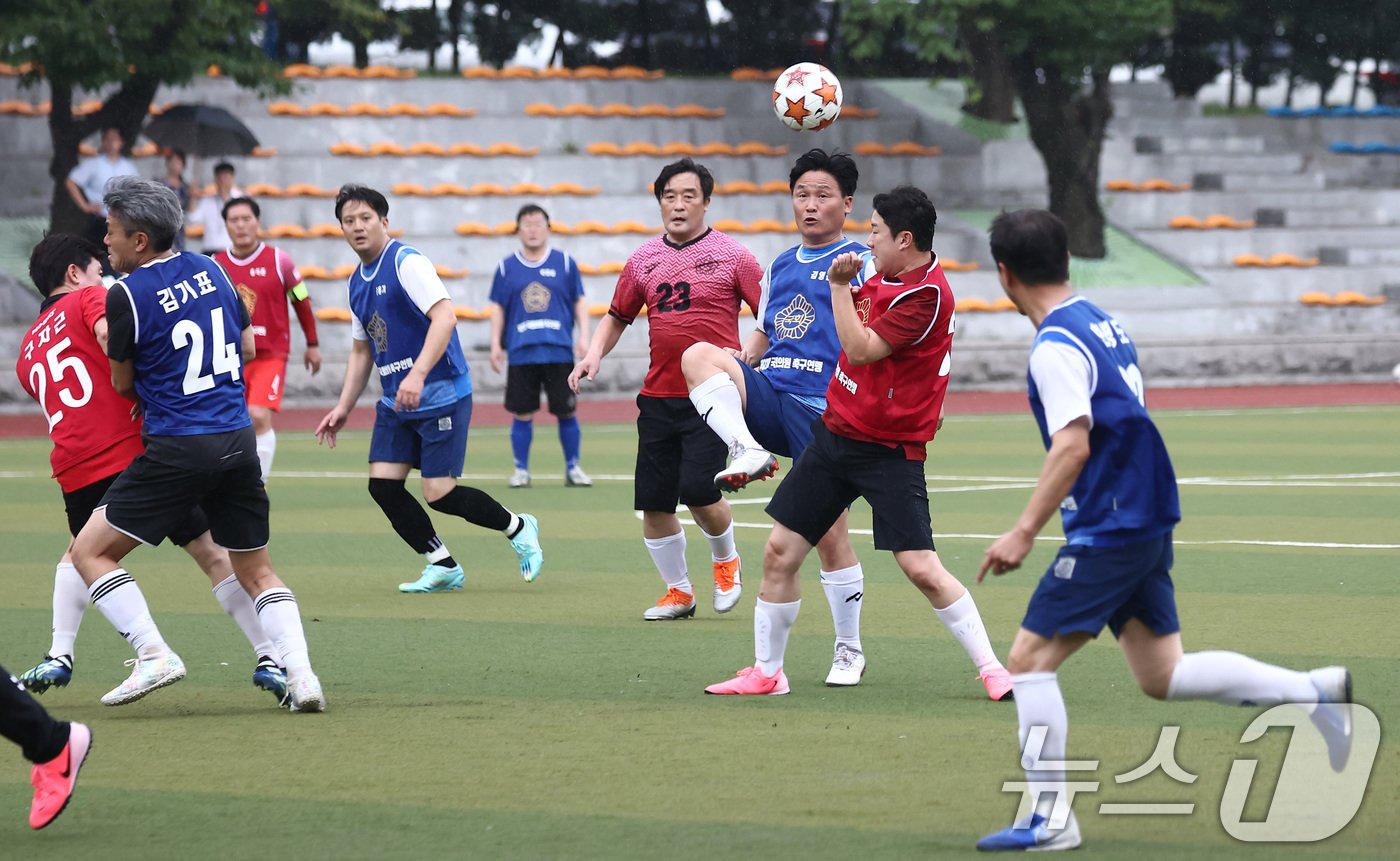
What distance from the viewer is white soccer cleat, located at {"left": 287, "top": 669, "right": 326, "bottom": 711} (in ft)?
23.4

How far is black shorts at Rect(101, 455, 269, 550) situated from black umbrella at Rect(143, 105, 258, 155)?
19271 millimetres

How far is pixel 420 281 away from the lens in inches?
375

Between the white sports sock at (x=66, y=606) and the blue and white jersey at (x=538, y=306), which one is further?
the blue and white jersey at (x=538, y=306)

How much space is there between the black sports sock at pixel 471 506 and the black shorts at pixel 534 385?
5580 millimetres

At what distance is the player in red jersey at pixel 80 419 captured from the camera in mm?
7340

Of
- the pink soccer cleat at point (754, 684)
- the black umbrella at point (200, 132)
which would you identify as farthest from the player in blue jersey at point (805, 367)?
the black umbrella at point (200, 132)

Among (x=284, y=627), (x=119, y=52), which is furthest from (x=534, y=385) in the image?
(x=119, y=52)

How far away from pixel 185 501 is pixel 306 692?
2.79ft

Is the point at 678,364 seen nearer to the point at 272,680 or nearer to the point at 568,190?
the point at 272,680

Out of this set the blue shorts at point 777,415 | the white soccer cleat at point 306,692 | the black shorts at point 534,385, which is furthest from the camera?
the black shorts at point 534,385

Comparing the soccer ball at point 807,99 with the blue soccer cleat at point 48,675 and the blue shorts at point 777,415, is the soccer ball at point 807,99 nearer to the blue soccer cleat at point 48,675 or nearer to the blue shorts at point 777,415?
the blue shorts at point 777,415

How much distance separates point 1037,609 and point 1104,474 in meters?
0.42

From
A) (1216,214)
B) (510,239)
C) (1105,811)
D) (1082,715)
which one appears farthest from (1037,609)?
(1216,214)

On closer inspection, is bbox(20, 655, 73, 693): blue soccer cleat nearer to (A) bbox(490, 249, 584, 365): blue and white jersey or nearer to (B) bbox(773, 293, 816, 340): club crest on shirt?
(B) bbox(773, 293, 816, 340): club crest on shirt
